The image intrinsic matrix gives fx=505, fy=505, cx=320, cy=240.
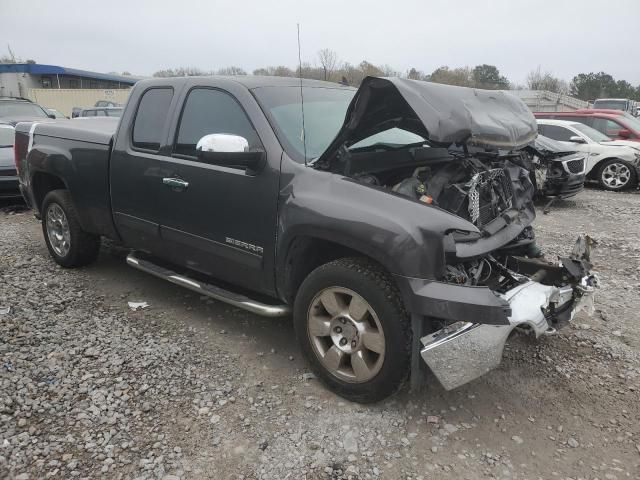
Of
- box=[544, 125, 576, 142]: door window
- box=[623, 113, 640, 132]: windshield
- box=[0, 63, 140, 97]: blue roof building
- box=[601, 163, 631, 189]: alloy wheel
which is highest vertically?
box=[0, 63, 140, 97]: blue roof building

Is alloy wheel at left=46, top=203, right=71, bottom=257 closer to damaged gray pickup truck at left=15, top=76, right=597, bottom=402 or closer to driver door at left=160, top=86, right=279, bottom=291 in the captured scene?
damaged gray pickup truck at left=15, top=76, right=597, bottom=402

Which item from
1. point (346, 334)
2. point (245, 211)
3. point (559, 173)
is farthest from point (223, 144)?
point (559, 173)

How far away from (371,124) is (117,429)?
227 centimetres

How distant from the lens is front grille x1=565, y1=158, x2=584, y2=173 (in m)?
8.81

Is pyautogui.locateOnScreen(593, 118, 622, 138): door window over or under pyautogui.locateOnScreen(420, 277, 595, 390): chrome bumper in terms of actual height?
over

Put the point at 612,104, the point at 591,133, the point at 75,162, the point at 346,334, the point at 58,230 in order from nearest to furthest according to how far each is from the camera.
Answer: the point at 346,334 < the point at 75,162 < the point at 58,230 < the point at 591,133 < the point at 612,104

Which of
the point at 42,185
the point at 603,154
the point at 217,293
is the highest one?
the point at 42,185

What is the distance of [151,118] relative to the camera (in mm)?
4055

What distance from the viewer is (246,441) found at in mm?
2715

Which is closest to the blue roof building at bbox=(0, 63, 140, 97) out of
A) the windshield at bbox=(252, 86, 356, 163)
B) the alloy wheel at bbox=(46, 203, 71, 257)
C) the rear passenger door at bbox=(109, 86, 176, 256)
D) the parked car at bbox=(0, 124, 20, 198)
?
the parked car at bbox=(0, 124, 20, 198)

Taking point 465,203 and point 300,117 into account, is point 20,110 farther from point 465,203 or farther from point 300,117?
point 465,203

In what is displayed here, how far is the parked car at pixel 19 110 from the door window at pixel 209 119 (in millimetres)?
9528

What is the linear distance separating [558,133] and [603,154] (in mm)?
1063

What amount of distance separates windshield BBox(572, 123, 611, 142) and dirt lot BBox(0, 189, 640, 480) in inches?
322
